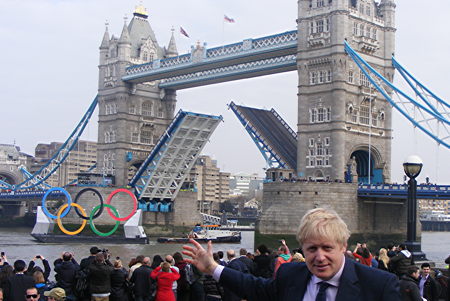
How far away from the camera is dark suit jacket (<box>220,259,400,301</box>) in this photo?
3.83m

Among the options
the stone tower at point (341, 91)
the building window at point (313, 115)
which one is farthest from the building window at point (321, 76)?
the building window at point (313, 115)

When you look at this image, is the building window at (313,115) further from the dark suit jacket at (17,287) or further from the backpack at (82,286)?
the dark suit jacket at (17,287)

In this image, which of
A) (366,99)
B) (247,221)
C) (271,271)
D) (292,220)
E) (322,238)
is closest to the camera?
(322,238)

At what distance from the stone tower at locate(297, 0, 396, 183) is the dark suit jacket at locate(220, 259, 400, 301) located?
43893mm

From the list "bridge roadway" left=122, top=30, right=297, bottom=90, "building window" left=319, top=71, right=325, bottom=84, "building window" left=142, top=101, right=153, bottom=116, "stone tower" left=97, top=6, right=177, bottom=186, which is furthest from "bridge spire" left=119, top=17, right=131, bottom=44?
"building window" left=319, top=71, right=325, bottom=84

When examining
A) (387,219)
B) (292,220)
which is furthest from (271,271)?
(387,219)

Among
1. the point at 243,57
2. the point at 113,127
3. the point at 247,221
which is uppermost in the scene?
the point at 243,57

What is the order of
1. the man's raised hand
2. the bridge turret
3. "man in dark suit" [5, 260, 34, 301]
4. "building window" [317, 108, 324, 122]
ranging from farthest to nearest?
the bridge turret → "building window" [317, 108, 324, 122] → "man in dark suit" [5, 260, 34, 301] → the man's raised hand

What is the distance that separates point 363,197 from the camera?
1853 inches

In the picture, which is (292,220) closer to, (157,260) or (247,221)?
(157,260)

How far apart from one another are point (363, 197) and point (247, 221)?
76.7 m

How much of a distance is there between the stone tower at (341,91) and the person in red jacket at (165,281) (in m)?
37.6

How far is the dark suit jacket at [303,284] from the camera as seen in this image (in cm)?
383

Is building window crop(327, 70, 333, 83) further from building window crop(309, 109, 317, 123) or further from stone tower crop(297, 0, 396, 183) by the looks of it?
building window crop(309, 109, 317, 123)
